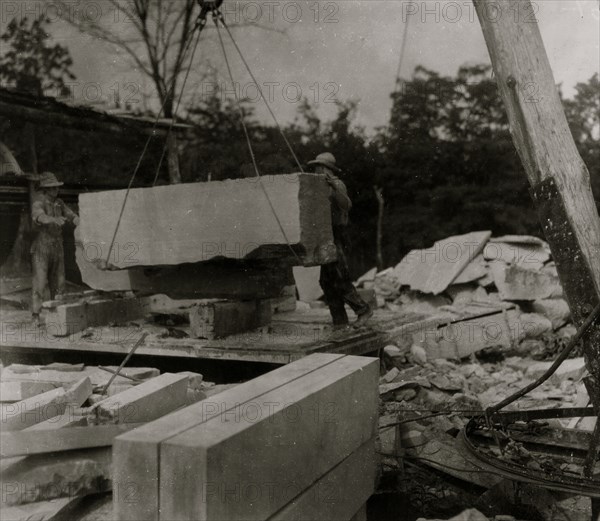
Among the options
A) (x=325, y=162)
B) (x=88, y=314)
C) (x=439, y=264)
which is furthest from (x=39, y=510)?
(x=439, y=264)

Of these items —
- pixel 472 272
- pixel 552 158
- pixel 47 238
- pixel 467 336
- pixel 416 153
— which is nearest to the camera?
pixel 552 158

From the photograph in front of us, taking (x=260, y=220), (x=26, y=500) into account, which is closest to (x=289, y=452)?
(x=26, y=500)

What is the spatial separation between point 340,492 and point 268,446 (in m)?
0.80

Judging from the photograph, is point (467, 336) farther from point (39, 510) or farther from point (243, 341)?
point (39, 510)

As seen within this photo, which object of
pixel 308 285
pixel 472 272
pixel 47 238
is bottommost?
pixel 308 285

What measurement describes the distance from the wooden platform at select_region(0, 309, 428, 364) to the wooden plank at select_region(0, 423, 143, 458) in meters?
3.11

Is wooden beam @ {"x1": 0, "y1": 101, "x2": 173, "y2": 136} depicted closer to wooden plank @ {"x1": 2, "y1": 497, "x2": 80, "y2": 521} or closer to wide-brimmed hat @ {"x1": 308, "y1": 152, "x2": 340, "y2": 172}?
wide-brimmed hat @ {"x1": 308, "y1": 152, "x2": 340, "y2": 172}

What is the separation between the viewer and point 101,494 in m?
3.04

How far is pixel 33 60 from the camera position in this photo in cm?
1282

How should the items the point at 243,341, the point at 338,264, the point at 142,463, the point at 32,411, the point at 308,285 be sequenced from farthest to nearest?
the point at 308,285
the point at 338,264
the point at 243,341
the point at 32,411
the point at 142,463

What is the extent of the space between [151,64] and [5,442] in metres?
16.4

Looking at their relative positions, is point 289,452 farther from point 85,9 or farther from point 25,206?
point 85,9

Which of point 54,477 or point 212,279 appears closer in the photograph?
point 54,477

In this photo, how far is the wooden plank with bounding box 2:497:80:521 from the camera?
2.78 m
